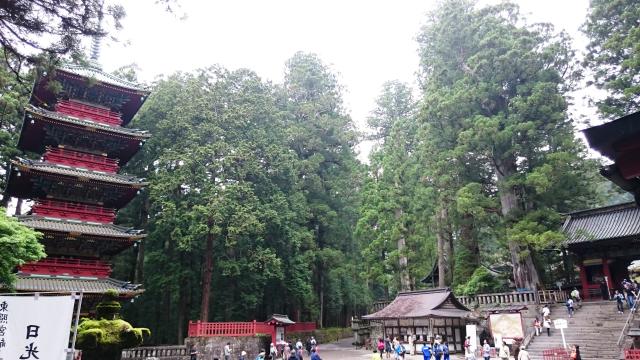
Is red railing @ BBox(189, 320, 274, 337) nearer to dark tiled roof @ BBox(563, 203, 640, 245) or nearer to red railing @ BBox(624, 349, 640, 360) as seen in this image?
red railing @ BBox(624, 349, 640, 360)

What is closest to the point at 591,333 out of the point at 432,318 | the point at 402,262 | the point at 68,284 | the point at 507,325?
the point at 507,325

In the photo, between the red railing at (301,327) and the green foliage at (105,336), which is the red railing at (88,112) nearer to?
the green foliage at (105,336)

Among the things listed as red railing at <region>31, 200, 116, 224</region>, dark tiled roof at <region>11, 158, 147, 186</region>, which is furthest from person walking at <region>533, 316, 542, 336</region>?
red railing at <region>31, 200, 116, 224</region>

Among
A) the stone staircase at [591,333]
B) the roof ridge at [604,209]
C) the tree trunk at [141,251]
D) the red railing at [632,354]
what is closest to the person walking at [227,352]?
the tree trunk at [141,251]

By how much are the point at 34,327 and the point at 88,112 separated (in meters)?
17.9

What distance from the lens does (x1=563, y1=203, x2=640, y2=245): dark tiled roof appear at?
20.5 metres

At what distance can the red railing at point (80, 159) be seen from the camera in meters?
20.2

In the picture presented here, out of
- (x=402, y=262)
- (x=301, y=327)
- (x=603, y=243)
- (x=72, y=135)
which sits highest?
(x=72, y=135)

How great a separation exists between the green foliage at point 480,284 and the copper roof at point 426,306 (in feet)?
9.89

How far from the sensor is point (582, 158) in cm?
2183

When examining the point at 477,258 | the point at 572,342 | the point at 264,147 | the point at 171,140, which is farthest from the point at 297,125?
the point at 572,342

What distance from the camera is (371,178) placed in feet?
102

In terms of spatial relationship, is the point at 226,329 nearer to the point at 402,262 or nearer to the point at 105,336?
the point at 105,336

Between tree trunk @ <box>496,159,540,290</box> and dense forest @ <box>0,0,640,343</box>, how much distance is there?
8 centimetres
